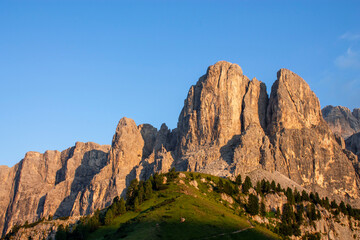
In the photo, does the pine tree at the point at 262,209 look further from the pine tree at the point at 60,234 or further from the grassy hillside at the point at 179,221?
the pine tree at the point at 60,234

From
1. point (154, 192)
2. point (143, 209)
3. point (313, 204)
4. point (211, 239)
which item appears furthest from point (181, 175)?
point (211, 239)

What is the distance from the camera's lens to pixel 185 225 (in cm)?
10712

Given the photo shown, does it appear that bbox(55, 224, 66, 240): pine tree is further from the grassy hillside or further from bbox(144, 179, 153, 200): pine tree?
bbox(144, 179, 153, 200): pine tree

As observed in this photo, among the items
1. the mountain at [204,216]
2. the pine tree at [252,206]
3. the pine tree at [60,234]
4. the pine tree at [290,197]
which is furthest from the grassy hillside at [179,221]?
the pine tree at [290,197]

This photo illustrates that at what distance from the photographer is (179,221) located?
360ft

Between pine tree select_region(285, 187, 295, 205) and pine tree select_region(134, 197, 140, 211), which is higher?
pine tree select_region(285, 187, 295, 205)

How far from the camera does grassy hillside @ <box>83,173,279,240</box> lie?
10312cm

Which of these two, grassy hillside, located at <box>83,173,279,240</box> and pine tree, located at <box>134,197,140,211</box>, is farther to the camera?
pine tree, located at <box>134,197,140,211</box>

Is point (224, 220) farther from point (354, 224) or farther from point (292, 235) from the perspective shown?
point (354, 224)

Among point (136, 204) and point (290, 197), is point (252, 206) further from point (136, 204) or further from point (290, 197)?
point (136, 204)

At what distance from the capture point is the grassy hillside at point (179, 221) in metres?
103

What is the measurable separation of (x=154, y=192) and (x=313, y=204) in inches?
2462

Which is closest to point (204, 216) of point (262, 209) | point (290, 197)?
point (262, 209)

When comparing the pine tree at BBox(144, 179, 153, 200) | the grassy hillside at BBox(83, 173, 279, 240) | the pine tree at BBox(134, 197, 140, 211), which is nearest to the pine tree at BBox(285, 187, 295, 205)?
the grassy hillside at BBox(83, 173, 279, 240)
